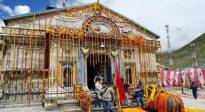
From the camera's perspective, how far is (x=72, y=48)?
15594mm

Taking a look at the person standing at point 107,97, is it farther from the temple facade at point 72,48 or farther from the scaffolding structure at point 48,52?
the temple facade at point 72,48

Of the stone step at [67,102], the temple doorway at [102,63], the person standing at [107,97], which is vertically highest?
the temple doorway at [102,63]

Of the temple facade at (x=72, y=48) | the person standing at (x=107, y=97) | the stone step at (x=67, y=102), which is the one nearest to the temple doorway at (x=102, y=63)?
the temple facade at (x=72, y=48)

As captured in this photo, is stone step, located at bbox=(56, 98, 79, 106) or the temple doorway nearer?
stone step, located at bbox=(56, 98, 79, 106)

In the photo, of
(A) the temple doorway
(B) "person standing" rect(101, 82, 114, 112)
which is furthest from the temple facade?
(B) "person standing" rect(101, 82, 114, 112)

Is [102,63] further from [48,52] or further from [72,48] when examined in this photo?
[48,52]

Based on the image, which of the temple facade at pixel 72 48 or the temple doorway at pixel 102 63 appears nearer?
the temple facade at pixel 72 48

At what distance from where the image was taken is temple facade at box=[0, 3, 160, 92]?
14.3m

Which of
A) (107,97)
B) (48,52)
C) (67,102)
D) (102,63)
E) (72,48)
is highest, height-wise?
(72,48)

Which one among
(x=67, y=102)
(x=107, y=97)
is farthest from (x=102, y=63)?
(x=107, y=97)

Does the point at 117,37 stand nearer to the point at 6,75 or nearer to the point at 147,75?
the point at 147,75

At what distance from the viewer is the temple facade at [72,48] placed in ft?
46.9

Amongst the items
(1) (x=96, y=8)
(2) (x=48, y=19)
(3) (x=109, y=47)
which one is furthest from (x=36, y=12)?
(3) (x=109, y=47)

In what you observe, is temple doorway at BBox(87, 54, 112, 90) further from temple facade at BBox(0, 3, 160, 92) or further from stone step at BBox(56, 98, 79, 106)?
stone step at BBox(56, 98, 79, 106)
